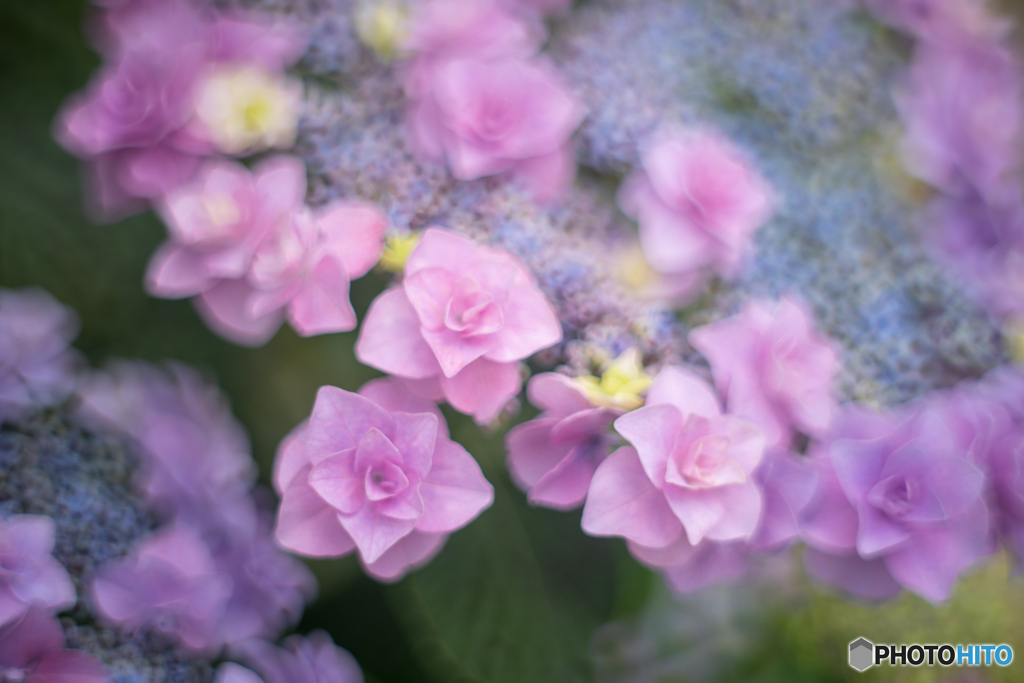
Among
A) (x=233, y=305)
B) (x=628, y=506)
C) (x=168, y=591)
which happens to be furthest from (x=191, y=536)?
(x=628, y=506)

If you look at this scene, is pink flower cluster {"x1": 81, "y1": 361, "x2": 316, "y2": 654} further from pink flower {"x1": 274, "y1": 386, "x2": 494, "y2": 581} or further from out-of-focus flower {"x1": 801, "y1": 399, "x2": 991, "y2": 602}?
out-of-focus flower {"x1": 801, "y1": 399, "x2": 991, "y2": 602}

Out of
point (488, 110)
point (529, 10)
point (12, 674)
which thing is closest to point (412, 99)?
point (488, 110)

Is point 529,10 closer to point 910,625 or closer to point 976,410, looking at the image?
point 976,410

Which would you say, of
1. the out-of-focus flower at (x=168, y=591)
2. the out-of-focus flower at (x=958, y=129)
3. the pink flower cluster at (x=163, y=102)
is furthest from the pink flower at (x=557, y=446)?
the out-of-focus flower at (x=958, y=129)

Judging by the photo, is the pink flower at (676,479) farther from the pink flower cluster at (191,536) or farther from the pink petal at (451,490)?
the pink flower cluster at (191,536)

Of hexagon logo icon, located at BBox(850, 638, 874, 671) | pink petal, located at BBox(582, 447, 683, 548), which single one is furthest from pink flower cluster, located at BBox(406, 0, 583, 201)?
hexagon logo icon, located at BBox(850, 638, 874, 671)

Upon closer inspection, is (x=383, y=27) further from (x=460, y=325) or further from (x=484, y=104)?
(x=460, y=325)
